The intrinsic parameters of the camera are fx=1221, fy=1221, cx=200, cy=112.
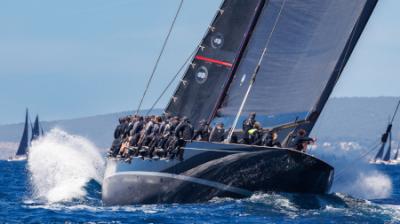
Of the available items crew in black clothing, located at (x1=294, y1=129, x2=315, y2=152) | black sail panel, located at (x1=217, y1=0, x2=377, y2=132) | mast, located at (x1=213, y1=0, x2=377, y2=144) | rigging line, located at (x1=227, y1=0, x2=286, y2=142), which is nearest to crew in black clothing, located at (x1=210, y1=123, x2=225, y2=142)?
rigging line, located at (x1=227, y1=0, x2=286, y2=142)

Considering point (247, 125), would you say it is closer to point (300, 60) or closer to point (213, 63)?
point (300, 60)

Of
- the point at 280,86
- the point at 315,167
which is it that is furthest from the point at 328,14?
the point at 315,167

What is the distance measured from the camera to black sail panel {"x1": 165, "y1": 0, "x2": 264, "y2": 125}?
33.9 m

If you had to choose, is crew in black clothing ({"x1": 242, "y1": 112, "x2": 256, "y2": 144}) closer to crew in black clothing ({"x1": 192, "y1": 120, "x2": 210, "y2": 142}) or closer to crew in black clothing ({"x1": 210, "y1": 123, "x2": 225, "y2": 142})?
crew in black clothing ({"x1": 210, "y1": 123, "x2": 225, "y2": 142})

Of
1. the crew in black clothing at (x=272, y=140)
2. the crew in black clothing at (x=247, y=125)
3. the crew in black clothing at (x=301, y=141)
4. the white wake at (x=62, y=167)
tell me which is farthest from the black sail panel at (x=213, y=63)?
the crew in black clothing at (x=301, y=141)

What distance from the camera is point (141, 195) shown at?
29344 mm

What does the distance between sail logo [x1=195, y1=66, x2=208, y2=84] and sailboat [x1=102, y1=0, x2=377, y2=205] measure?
2.74m

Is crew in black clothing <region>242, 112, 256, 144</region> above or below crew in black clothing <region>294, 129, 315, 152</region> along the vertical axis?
above

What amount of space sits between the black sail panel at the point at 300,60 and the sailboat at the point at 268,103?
2 centimetres

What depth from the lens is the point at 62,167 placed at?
4288 centimetres

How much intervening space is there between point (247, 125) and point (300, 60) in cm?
293

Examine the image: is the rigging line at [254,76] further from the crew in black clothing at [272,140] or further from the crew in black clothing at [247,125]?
the crew in black clothing at [272,140]

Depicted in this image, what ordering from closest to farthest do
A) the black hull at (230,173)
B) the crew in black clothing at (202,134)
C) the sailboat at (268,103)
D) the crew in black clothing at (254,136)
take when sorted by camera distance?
the black hull at (230,173) < the sailboat at (268,103) < the crew in black clothing at (254,136) < the crew in black clothing at (202,134)

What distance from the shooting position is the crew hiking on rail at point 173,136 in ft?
91.9
